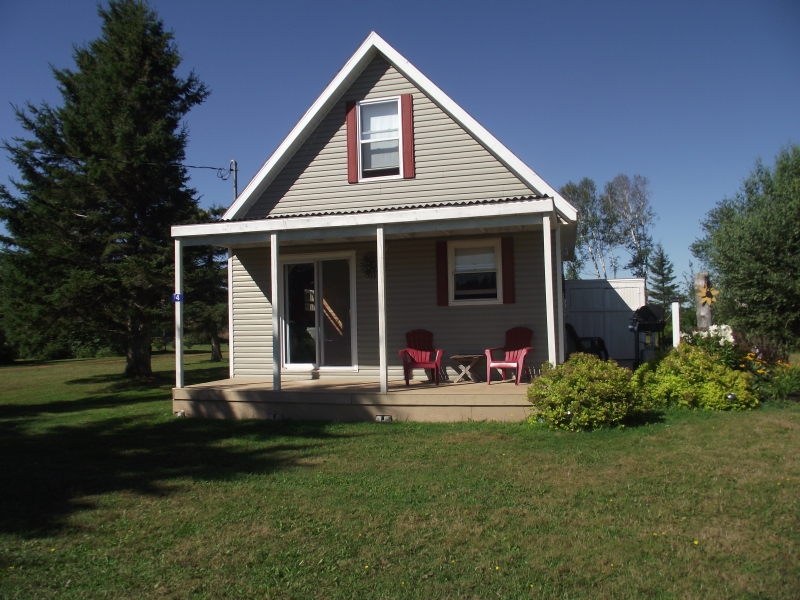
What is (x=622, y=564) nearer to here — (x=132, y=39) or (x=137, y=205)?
(x=137, y=205)

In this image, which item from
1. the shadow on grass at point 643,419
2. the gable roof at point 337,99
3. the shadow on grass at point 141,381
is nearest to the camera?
the shadow on grass at point 643,419

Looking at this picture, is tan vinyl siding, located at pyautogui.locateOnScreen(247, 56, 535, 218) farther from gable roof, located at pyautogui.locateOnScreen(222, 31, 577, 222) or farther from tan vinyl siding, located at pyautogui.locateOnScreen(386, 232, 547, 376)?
tan vinyl siding, located at pyautogui.locateOnScreen(386, 232, 547, 376)

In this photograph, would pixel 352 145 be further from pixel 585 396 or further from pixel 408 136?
pixel 585 396

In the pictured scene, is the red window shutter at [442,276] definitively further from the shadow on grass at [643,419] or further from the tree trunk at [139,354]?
the tree trunk at [139,354]

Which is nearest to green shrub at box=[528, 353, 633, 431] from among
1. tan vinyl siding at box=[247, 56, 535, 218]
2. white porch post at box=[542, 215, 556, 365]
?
white porch post at box=[542, 215, 556, 365]

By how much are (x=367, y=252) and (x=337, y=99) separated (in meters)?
2.96

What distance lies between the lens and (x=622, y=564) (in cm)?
410

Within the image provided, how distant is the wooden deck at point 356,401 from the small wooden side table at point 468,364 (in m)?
0.26

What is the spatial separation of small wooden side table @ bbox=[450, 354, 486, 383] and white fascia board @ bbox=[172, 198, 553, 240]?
2368 mm

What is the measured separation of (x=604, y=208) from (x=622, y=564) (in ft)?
122

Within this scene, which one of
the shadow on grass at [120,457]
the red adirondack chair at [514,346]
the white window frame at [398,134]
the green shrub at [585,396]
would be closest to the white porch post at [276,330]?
the shadow on grass at [120,457]

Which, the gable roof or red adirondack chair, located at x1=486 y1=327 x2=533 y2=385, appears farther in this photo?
the gable roof

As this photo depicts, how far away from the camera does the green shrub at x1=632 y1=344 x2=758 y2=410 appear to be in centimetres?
862

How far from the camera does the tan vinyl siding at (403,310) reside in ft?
35.4
